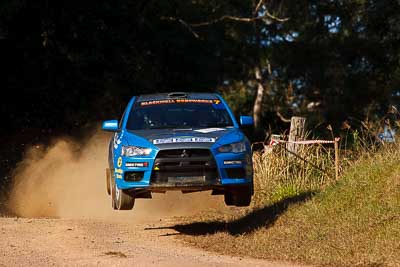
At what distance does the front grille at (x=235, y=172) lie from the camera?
1230 centimetres

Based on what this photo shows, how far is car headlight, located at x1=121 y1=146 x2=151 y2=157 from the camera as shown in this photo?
12297 mm

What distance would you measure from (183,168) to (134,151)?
746 mm

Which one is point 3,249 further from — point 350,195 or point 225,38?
point 225,38

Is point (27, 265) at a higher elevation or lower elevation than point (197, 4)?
lower

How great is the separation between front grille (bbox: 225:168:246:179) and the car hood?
1.26 feet

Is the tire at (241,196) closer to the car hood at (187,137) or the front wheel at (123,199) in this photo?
the car hood at (187,137)

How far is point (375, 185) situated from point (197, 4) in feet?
86.0

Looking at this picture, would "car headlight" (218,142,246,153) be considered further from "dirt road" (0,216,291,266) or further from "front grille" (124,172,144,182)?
"dirt road" (0,216,291,266)

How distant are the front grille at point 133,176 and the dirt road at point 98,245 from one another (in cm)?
83

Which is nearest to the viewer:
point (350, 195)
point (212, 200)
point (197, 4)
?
point (350, 195)

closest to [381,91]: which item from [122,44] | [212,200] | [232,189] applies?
Result: [122,44]

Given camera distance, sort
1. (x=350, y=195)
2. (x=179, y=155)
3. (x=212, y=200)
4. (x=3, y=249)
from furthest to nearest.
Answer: (x=212, y=200)
(x=350, y=195)
(x=179, y=155)
(x=3, y=249)

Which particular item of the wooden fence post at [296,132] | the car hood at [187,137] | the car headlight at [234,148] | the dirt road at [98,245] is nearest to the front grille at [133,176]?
the car hood at [187,137]

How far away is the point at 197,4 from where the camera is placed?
127 ft
